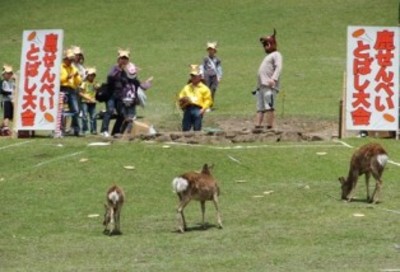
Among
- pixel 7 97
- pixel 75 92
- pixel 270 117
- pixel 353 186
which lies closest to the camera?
pixel 353 186

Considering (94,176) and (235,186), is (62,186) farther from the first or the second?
(235,186)

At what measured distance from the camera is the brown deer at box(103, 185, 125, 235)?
609 inches

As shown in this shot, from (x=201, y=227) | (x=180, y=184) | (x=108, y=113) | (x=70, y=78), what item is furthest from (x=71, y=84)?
(x=180, y=184)

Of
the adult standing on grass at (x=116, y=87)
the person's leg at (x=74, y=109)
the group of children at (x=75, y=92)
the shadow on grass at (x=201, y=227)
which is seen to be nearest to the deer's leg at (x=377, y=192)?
the shadow on grass at (x=201, y=227)

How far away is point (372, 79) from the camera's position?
77.8 ft

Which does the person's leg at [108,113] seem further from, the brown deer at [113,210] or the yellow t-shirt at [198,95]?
the brown deer at [113,210]

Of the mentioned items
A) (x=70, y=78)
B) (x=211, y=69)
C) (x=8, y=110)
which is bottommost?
(x=8, y=110)

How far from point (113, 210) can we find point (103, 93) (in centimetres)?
911

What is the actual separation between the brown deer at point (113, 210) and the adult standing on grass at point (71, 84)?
886cm

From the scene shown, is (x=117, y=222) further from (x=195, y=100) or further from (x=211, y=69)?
(x=211, y=69)

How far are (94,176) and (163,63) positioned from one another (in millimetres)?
22095

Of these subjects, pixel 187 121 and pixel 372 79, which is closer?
pixel 372 79

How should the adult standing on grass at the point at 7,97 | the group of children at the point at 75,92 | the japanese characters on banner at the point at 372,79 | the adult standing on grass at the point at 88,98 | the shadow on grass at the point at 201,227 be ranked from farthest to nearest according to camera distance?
the adult standing on grass at the point at 88,98, the adult standing on grass at the point at 7,97, the group of children at the point at 75,92, the japanese characters on banner at the point at 372,79, the shadow on grass at the point at 201,227

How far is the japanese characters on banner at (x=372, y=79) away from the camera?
23688mm
